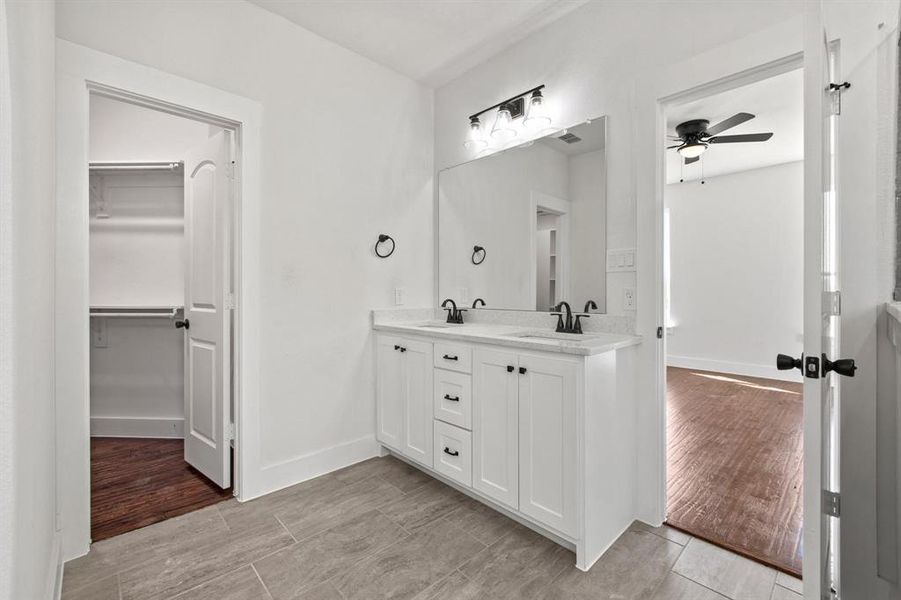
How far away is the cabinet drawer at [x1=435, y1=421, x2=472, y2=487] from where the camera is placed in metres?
2.16

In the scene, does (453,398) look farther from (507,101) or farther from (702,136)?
(702,136)

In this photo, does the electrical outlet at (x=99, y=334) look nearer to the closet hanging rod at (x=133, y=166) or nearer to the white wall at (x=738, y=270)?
the closet hanging rod at (x=133, y=166)

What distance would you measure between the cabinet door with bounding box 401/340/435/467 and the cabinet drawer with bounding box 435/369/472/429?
7 cm

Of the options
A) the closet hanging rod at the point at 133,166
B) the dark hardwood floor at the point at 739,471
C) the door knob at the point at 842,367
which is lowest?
the dark hardwood floor at the point at 739,471

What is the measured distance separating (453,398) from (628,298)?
3.45 feet

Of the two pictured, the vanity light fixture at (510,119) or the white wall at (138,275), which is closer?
the vanity light fixture at (510,119)

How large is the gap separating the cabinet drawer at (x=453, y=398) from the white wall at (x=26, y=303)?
1.60 metres

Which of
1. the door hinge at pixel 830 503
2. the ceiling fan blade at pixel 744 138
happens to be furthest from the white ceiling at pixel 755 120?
the door hinge at pixel 830 503

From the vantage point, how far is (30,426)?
1.06 metres

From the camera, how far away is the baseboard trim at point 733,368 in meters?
5.31

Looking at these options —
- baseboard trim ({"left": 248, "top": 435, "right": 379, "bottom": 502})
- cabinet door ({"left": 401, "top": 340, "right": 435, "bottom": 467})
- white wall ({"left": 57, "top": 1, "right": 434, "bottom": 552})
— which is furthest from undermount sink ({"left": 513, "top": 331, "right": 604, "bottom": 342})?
baseboard trim ({"left": 248, "top": 435, "right": 379, "bottom": 502})

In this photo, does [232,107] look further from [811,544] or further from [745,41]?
[811,544]

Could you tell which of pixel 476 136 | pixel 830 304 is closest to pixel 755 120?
pixel 476 136

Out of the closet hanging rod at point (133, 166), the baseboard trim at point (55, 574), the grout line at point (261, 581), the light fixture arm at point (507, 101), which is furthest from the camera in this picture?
the closet hanging rod at point (133, 166)
